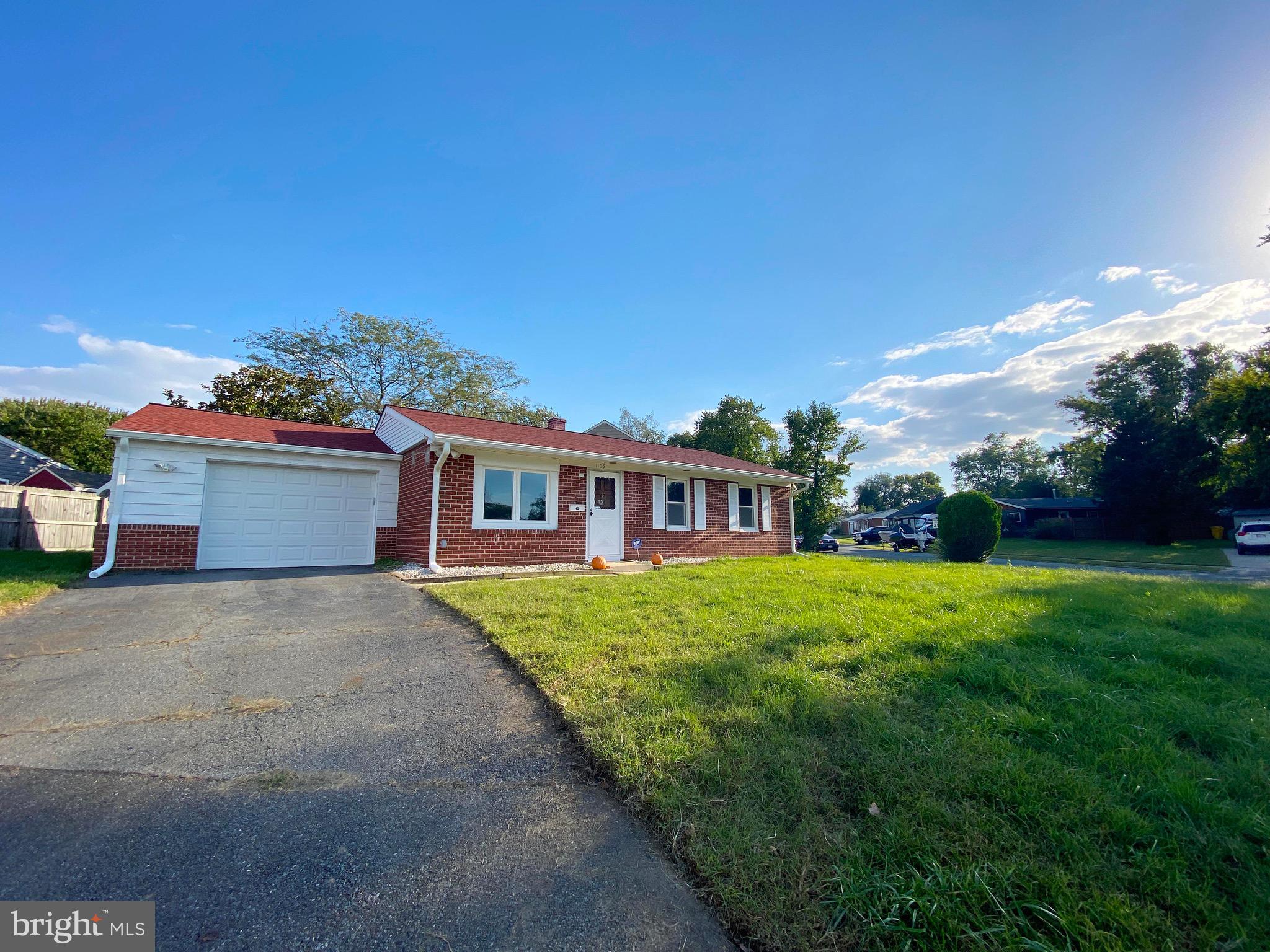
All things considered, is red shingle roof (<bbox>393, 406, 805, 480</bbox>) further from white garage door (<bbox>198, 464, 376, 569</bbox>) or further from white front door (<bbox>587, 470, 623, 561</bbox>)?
white garage door (<bbox>198, 464, 376, 569</bbox>)

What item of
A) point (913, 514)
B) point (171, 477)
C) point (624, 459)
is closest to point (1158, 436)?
point (913, 514)

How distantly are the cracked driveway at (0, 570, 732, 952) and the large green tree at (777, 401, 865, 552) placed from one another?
1087 inches

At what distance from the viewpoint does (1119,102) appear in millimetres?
6961

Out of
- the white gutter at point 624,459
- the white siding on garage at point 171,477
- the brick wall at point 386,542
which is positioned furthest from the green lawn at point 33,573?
the white gutter at point 624,459

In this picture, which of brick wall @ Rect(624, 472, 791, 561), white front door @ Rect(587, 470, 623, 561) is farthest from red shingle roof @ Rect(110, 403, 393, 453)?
brick wall @ Rect(624, 472, 791, 561)

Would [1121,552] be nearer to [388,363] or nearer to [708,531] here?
[708,531]

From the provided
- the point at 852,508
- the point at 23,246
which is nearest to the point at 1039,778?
the point at 23,246

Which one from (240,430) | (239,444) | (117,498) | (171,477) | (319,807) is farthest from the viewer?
(240,430)

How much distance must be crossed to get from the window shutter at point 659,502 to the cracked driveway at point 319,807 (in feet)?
28.7

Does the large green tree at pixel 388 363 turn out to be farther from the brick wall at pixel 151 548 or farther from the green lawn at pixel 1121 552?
the green lawn at pixel 1121 552

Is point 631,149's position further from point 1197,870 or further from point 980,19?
point 1197,870

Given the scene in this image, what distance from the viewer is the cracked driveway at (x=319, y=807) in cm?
163

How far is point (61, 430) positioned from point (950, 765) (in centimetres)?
3929

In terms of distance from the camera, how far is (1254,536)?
22281 millimetres
